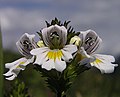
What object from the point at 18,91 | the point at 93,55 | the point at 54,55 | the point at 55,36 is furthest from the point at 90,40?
the point at 18,91

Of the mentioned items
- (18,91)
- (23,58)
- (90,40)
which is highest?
(90,40)

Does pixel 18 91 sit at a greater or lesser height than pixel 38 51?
lesser

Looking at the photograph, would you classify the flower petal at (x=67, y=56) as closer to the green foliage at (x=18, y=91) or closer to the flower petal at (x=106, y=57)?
the flower petal at (x=106, y=57)

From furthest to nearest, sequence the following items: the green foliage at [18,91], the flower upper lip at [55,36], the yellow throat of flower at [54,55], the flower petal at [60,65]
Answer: the green foliage at [18,91] < the flower upper lip at [55,36] < the yellow throat of flower at [54,55] < the flower petal at [60,65]

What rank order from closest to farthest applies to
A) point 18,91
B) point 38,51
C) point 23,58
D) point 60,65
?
point 60,65
point 38,51
point 23,58
point 18,91

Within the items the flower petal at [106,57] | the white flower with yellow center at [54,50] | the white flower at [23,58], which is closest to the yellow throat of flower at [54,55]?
the white flower with yellow center at [54,50]

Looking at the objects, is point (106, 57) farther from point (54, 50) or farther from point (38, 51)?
point (38, 51)

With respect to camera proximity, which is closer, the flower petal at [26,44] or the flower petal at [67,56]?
the flower petal at [67,56]

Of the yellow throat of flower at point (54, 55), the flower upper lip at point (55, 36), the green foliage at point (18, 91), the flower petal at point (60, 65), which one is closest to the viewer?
the flower petal at point (60, 65)

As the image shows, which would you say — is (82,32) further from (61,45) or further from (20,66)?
(20,66)
